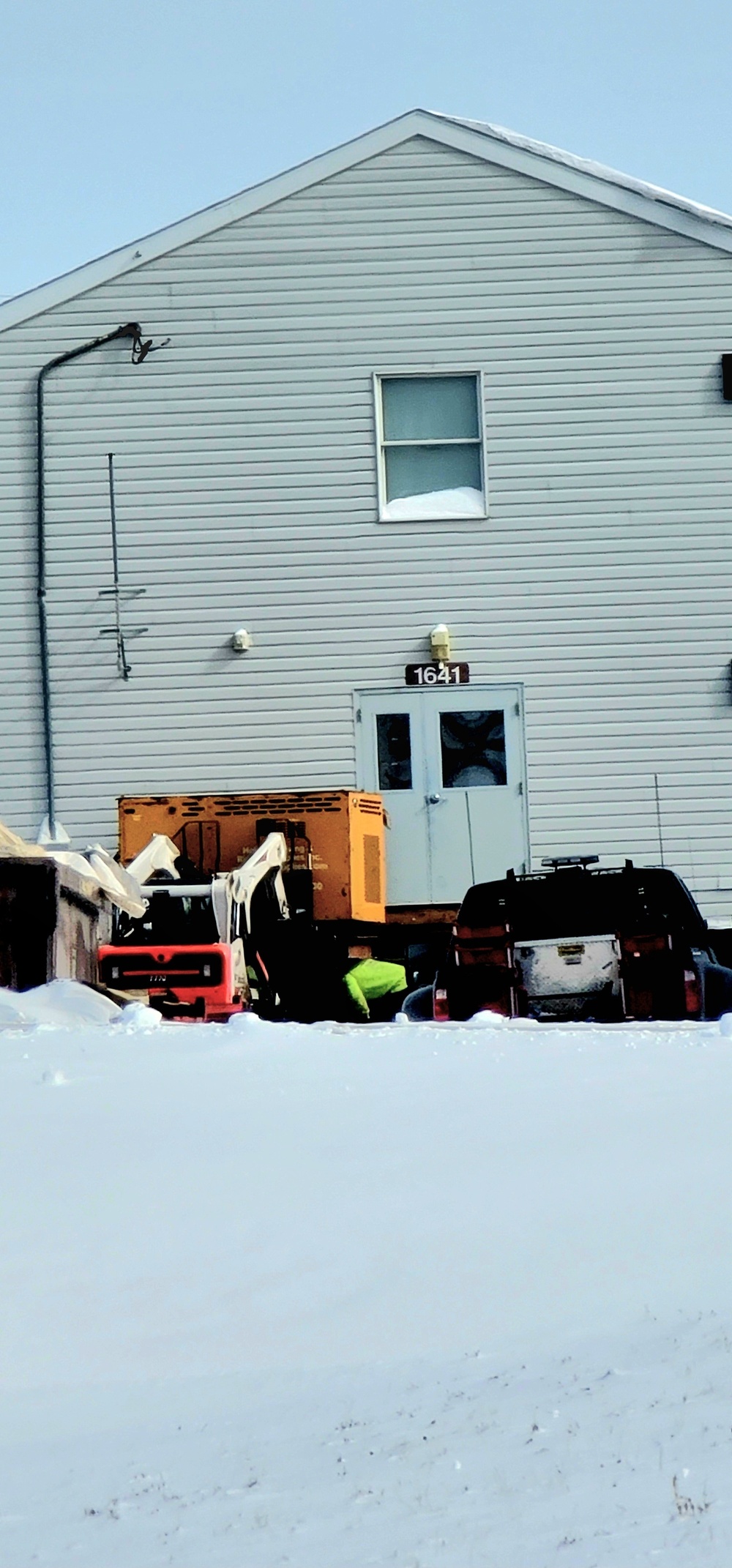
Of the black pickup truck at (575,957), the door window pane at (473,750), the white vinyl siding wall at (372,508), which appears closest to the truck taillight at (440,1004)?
the black pickup truck at (575,957)

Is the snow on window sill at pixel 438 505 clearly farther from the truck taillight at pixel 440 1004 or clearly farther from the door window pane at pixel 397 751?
the truck taillight at pixel 440 1004

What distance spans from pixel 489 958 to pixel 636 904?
3.52 feet

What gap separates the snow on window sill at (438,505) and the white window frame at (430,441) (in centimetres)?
2

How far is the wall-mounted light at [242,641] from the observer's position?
57.9 feet

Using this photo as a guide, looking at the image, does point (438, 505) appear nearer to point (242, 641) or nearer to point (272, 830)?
point (242, 641)

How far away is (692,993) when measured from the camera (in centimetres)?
1146

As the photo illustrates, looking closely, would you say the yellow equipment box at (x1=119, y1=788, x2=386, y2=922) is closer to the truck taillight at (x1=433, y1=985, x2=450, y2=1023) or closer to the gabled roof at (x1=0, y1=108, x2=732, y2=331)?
the truck taillight at (x1=433, y1=985, x2=450, y2=1023)

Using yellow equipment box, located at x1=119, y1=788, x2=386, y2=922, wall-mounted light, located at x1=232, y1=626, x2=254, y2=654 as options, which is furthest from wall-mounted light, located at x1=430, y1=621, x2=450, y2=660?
yellow equipment box, located at x1=119, y1=788, x2=386, y2=922

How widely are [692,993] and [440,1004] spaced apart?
154 centimetres

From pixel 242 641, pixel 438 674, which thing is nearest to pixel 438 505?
pixel 438 674

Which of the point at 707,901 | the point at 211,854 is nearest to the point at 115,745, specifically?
the point at 211,854

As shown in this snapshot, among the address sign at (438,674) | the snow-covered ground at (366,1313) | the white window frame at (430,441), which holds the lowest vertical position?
the snow-covered ground at (366,1313)

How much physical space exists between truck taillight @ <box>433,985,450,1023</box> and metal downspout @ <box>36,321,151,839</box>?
6491mm

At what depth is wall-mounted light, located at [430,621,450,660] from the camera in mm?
17578
